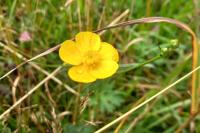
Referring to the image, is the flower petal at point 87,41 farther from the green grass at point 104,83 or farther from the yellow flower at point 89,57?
the green grass at point 104,83

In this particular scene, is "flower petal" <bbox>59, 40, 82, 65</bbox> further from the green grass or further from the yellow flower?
the green grass

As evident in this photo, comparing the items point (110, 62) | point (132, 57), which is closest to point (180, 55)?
point (132, 57)

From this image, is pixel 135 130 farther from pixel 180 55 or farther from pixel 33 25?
pixel 33 25

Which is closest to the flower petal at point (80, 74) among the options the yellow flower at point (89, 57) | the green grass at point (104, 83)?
the yellow flower at point (89, 57)

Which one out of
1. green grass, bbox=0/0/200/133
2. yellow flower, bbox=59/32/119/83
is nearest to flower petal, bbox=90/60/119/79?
yellow flower, bbox=59/32/119/83

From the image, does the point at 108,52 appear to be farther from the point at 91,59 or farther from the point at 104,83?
the point at 104,83

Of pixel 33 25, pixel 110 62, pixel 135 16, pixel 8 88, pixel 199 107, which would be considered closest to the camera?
pixel 110 62

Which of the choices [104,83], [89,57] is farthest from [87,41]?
[104,83]
